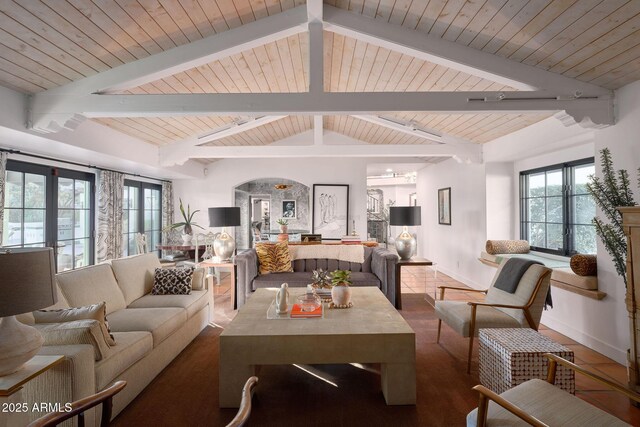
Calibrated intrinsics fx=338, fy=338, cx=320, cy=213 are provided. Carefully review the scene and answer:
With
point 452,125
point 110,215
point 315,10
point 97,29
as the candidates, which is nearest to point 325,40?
point 315,10

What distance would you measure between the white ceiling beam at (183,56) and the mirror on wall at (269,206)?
Answer: 15.8 feet

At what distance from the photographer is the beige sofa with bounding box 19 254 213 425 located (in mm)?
1801

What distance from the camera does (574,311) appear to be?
356cm

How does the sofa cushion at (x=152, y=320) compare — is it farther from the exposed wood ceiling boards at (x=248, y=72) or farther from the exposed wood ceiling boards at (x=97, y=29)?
the exposed wood ceiling boards at (x=248, y=72)

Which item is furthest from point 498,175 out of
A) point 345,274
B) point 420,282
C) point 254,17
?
point 254,17

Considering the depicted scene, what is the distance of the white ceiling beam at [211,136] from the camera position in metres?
5.32

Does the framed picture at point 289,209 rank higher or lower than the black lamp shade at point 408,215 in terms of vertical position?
higher

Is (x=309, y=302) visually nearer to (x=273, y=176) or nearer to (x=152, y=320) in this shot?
(x=152, y=320)

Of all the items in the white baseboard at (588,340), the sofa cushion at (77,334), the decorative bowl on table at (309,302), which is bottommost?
the white baseboard at (588,340)

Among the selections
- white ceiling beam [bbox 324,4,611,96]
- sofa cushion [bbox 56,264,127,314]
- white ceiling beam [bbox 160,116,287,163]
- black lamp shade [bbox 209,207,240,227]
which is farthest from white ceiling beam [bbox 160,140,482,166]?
sofa cushion [bbox 56,264,127,314]

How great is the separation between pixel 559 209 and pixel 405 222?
1.99m

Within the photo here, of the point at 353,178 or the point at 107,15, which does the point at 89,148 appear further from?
the point at 353,178

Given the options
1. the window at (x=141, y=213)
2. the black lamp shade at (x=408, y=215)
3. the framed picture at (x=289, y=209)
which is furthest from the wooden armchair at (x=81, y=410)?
the framed picture at (x=289, y=209)

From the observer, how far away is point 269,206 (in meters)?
9.62
